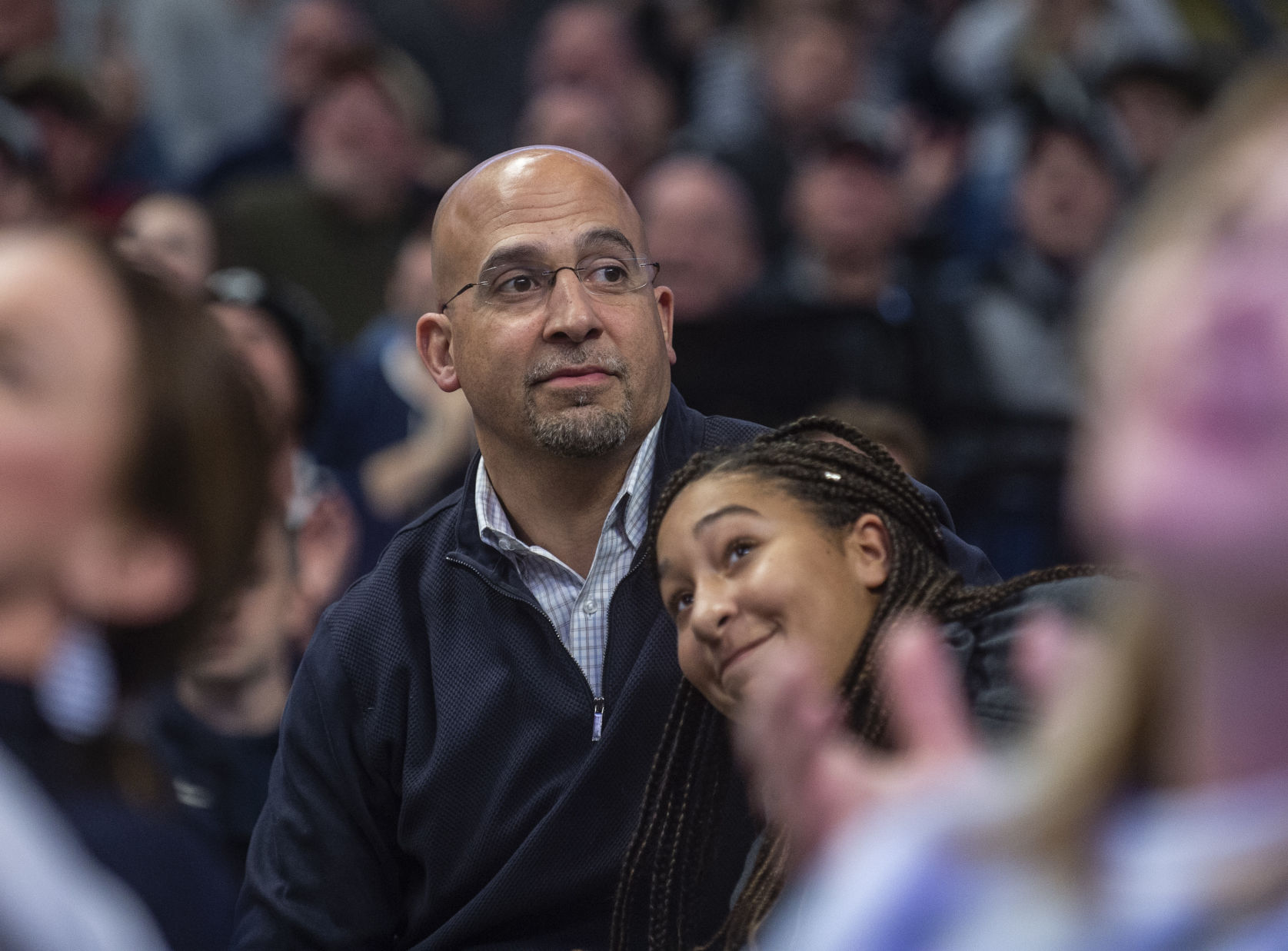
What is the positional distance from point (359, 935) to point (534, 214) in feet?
3.47

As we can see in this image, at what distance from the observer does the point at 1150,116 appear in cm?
465

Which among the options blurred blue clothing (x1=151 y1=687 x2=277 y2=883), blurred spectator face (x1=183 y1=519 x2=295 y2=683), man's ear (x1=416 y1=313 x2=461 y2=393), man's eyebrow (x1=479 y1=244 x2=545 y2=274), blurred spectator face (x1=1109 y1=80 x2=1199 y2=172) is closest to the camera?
man's eyebrow (x1=479 y1=244 x2=545 y2=274)

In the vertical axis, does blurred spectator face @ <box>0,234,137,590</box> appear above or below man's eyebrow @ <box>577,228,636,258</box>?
below

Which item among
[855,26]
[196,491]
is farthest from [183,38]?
[196,491]

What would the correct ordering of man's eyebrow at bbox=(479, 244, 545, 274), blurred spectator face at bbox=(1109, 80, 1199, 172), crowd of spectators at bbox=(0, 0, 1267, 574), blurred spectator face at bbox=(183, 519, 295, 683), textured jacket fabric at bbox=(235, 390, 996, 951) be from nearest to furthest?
textured jacket fabric at bbox=(235, 390, 996, 951) → man's eyebrow at bbox=(479, 244, 545, 274) → blurred spectator face at bbox=(183, 519, 295, 683) → crowd of spectators at bbox=(0, 0, 1267, 574) → blurred spectator face at bbox=(1109, 80, 1199, 172)

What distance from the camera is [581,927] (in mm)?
2207

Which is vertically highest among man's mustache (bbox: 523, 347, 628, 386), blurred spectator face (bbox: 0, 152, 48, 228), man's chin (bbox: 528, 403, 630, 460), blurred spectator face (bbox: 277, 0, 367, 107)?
blurred spectator face (bbox: 277, 0, 367, 107)

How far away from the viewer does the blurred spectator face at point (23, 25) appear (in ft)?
17.4

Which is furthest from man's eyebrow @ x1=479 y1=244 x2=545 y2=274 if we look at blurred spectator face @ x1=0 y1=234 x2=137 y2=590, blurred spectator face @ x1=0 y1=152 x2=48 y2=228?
blurred spectator face @ x1=0 y1=152 x2=48 y2=228

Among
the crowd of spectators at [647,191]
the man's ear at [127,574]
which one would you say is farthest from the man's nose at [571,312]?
the man's ear at [127,574]

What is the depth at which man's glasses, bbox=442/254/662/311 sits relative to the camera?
2.44 metres

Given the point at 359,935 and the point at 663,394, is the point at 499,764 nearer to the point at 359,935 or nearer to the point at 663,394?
the point at 359,935

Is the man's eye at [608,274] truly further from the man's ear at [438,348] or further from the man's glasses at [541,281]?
the man's ear at [438,348]

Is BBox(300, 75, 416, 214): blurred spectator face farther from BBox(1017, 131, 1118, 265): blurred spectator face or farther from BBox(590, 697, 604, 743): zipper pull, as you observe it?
BBox(590, 697, 604, 743): zipper pull
